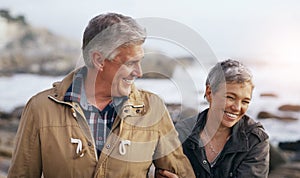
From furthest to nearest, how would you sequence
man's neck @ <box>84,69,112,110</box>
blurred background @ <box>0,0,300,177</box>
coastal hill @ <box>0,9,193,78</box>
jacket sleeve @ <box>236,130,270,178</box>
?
coastal hill @ <box>0,9,193,78</box> < blurred background @ <box>0,0,300,177</box> < jacket sleeve @ <box>236,130,270,178</box> < man's neck @ <box>84,69,112,110</box>

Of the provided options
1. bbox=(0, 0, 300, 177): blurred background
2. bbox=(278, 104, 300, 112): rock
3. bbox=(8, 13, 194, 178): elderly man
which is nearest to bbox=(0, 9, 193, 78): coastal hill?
bbox=(0, 0, 300, 177): blurred background

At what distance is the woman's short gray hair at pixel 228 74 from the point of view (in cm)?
171

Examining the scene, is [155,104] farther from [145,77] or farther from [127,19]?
[145,77]

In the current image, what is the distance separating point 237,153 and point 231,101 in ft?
0.60

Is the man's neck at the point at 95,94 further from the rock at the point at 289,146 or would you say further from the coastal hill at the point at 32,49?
the rock at the point at 289,146

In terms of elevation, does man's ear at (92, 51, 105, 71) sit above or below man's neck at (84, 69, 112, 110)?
above

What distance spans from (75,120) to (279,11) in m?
1.47

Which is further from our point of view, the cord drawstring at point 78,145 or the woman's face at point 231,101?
the woman's face at point 231,101

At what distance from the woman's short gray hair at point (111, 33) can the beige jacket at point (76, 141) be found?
0.17 m

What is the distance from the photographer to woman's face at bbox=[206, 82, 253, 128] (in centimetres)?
171

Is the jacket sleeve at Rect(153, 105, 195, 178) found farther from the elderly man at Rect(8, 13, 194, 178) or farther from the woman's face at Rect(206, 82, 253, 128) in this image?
the woman's face at Rect(206, 82, 253, 128)

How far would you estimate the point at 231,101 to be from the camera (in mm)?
1724

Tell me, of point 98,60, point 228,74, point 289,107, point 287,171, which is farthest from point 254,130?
point 287,171

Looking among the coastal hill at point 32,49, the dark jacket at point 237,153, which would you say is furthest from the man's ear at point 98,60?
the coastal hill at point 32,49
